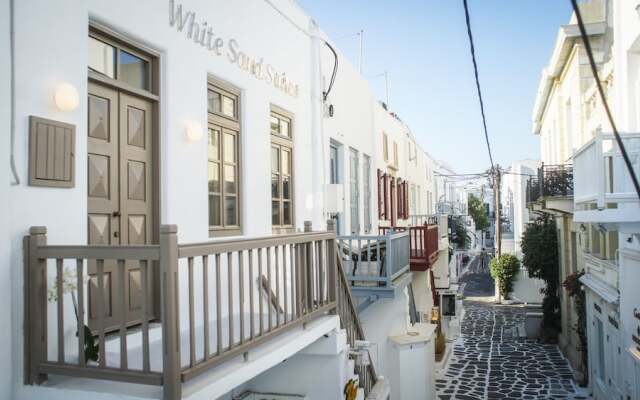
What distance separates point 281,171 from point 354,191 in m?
4.62

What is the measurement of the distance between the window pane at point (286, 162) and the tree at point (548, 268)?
12161mm

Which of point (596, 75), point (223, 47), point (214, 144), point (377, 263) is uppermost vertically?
point (223, 47)

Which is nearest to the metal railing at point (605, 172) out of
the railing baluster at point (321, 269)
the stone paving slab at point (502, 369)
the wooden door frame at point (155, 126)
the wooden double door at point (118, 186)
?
the railing baluster at point (321, 269)

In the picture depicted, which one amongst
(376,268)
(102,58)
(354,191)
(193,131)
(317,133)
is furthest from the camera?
(354,191)

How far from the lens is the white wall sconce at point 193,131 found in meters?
5.19

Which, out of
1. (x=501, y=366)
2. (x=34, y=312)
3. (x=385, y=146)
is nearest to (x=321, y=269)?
(x=34, y=312)

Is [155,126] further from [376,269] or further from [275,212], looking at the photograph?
[376,269]

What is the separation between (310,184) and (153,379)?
5.67m

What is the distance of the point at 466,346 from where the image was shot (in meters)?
16.9

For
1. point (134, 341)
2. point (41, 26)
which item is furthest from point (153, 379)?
point (41, 26)

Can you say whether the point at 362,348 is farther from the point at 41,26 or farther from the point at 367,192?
the point at 367,192

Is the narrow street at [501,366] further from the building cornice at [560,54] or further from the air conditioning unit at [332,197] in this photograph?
the building cornice at [560,54]

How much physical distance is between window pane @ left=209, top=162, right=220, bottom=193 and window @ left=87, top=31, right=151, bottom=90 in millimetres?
1223

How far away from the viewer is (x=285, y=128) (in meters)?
7.80
